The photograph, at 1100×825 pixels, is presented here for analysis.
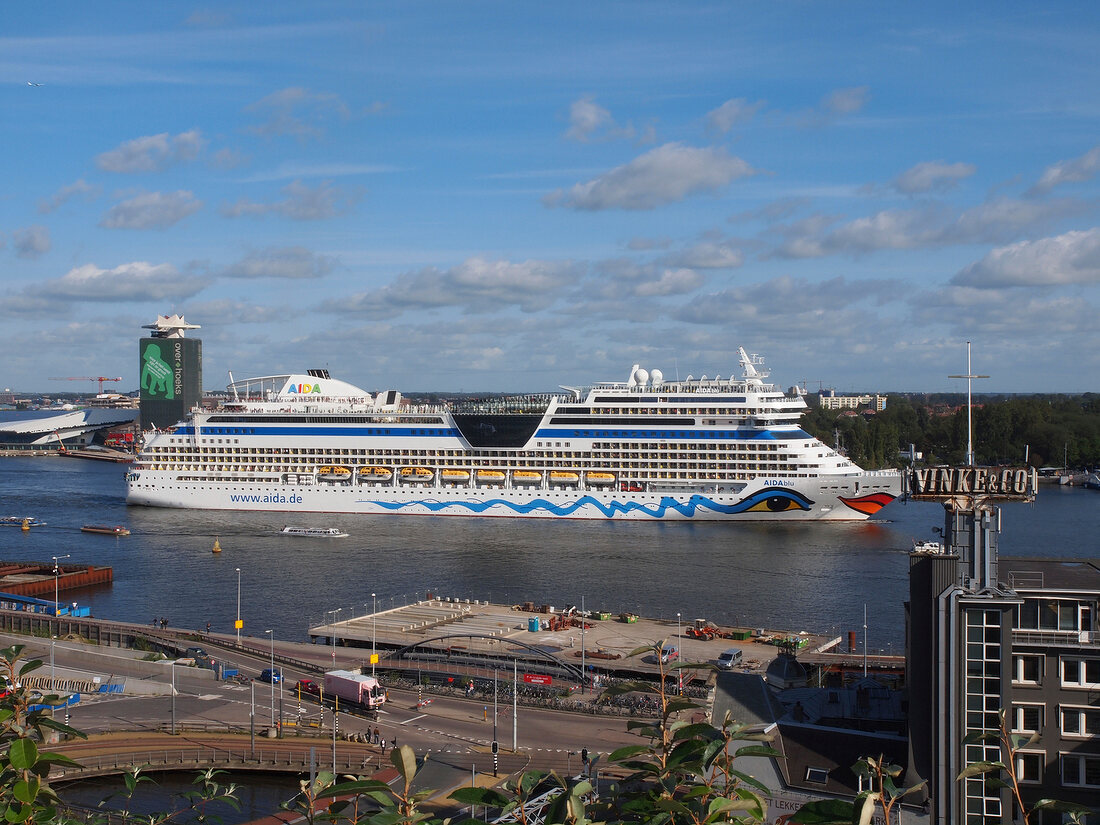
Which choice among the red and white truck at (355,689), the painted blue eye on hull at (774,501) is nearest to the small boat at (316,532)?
the painted blue eye on hull at (774,501)

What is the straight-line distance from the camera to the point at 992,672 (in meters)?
13.5

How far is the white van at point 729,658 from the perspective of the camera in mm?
27159

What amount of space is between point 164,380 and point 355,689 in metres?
96.3

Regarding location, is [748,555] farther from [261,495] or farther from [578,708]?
[261,495]

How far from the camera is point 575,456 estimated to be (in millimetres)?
57656

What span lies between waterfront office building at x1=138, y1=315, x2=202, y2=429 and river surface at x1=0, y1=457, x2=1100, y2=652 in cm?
5037

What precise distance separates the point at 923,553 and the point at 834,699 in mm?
4122

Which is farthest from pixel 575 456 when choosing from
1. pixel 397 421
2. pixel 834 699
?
pixel 834 699

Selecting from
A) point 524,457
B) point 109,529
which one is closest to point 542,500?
point 524,457

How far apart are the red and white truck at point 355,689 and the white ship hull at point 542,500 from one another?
3140 cm

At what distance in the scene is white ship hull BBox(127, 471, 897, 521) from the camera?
53.8 meters

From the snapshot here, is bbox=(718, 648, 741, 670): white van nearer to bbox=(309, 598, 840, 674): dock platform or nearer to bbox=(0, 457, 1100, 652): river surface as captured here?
bbox=(309, 598, 840, 674): dock platform

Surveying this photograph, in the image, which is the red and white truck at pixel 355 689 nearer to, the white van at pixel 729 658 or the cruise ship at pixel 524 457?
the white van at pixel 729 658

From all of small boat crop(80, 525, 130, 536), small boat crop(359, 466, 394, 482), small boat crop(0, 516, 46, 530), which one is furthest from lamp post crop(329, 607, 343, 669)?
small boat crop(0, 516, 46, 530)
